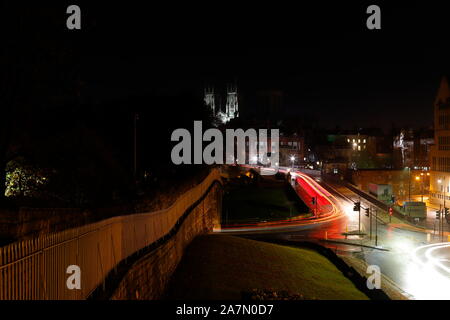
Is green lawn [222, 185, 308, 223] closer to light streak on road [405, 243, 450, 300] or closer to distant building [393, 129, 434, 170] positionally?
light streak on road [405, 243, 450, 300]

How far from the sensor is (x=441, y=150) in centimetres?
7425

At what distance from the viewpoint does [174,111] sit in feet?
163

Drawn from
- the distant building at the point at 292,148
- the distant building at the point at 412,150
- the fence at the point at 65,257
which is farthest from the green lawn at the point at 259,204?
the distant building at the point at 412,150

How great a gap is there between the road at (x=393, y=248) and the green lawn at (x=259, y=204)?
18.5ft

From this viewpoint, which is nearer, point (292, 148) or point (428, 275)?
point (428, 275)

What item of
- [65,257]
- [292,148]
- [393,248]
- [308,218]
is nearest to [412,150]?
[292,148]

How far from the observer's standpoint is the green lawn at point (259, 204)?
173 ft

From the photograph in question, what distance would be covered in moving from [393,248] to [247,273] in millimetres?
22777

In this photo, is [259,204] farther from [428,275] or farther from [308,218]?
[428,275]

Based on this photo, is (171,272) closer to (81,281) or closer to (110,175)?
(81,281)

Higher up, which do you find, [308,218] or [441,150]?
[441,150]

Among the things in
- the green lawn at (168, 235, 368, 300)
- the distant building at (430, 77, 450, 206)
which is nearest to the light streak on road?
the green lawn at (168, 235, 368, 300)
